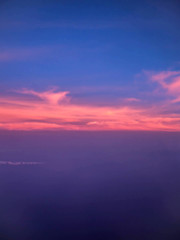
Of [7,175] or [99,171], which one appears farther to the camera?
[99,171]

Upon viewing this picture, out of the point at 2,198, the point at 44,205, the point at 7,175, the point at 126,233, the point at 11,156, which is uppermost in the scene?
the point at 11,156

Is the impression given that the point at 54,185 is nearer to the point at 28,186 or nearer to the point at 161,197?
the point at 28,186

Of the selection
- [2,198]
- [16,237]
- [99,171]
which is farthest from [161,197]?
[2,198]

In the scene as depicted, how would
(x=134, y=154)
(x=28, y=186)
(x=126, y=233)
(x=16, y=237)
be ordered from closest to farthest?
(x=16, y=237), (x=126, y=233), (x=28, y=186), (x=134, y=154)

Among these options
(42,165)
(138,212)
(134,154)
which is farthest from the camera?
(134,154)

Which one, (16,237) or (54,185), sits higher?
(54,185)

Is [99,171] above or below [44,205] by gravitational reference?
above

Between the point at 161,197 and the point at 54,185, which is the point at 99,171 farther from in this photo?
the point at 161,197

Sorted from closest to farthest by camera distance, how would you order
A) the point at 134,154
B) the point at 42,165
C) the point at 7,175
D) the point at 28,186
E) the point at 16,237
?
1. the point at 16,237
2. the point at 7,175
3. the point at 28,186
4. the point at 42,165
5. the point at 134,154

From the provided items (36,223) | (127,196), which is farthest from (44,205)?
(127,196)
